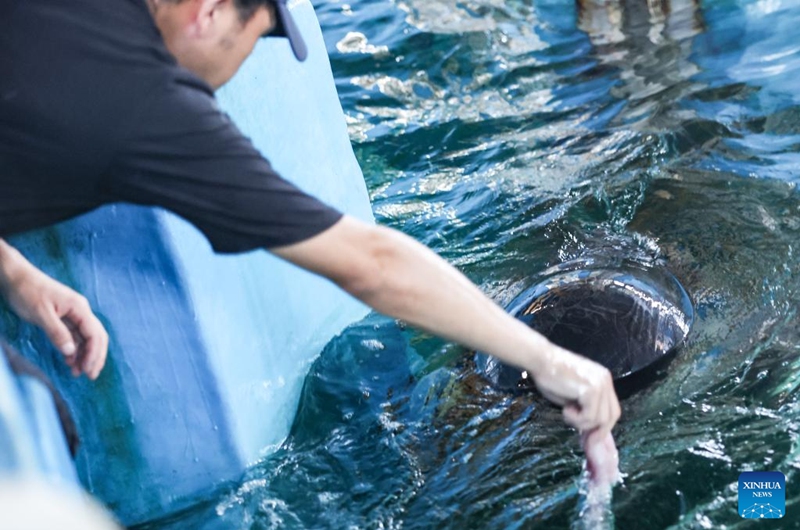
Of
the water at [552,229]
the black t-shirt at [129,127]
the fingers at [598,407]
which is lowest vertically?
the water at [552,229]

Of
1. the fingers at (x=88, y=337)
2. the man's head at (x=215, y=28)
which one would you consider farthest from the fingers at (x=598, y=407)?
the fingers at (x=88, y=337)

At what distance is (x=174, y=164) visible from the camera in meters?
2.14

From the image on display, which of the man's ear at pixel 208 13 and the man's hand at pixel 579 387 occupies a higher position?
the man's ear at pixel 208 13

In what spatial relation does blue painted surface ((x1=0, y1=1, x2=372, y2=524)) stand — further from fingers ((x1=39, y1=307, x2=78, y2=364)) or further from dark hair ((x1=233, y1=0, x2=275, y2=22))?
dark hair ((x1=233, y1=0, x2=275, y2=22))

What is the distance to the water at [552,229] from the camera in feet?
10.1

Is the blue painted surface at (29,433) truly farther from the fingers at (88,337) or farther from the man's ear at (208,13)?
the man's ear at (208,13)

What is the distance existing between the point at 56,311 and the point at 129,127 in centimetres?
79

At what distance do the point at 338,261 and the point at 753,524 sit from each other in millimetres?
1474

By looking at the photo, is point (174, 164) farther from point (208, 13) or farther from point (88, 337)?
point (88, 337)

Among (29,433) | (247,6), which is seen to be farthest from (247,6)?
(29,433)

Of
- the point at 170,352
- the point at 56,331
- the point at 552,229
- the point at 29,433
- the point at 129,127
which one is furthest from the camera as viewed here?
the point at 552,229

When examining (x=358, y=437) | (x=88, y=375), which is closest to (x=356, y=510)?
(x=358, y=437)

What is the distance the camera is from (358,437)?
3445 millimetres

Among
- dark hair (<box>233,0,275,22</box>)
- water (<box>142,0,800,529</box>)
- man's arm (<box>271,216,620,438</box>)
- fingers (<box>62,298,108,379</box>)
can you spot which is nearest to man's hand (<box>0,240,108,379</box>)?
fingers (<box>62,298,108,379</box>)
